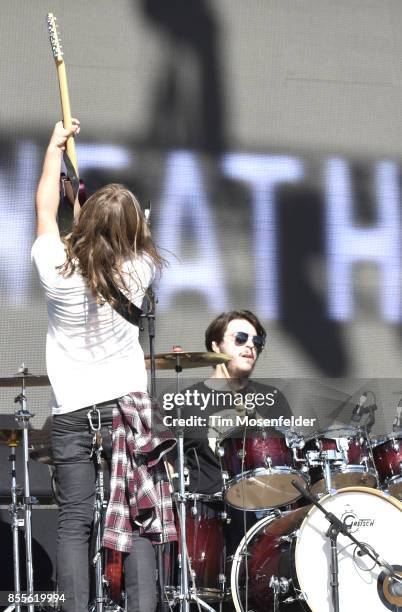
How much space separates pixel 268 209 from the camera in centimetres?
569

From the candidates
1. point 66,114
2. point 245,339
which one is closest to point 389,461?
point 245,339

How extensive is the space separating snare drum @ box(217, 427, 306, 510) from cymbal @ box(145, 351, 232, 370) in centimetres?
32

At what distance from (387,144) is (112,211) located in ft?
9.82

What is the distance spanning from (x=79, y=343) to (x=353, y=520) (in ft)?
5.77

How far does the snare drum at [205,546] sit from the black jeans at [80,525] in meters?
1.61

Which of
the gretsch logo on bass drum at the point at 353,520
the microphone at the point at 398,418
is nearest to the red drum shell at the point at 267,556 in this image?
the gretsch logo on bass drum at the point at 353,520

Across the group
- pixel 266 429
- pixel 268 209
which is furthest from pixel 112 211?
pixel 268 209

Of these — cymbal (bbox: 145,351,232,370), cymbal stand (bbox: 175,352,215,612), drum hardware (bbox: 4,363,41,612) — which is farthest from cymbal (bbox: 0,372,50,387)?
cymbal stand (bbox: 175,352,215,612)

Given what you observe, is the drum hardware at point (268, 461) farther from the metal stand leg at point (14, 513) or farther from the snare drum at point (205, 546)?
the metal stand leg at point (14, 513)

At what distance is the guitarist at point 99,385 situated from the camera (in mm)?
3176

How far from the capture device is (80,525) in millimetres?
3168

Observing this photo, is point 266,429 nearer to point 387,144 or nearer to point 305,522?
point 305,522

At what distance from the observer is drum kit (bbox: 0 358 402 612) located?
4.42 m

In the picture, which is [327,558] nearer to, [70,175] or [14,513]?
[14,513]
